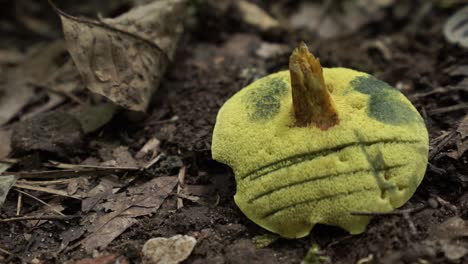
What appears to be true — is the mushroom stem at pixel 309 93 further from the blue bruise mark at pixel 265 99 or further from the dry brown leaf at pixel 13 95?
the dry brown leaf at pixel 13 95

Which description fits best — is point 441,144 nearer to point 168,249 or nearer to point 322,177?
point 322,177

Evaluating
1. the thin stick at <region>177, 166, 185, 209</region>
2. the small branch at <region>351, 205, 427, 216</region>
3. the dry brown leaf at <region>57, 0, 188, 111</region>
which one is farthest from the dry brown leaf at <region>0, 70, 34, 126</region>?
the small branch at <region>351, 205, 427, 216</region>

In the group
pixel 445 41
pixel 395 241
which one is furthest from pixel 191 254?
pixel 445 41

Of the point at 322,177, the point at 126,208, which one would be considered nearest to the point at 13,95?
the point at 126,208

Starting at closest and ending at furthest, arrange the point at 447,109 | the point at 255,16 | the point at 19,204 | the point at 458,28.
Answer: the point at 19,204 → the point at 447,109 → the point at 458,28 → the point at 255,16

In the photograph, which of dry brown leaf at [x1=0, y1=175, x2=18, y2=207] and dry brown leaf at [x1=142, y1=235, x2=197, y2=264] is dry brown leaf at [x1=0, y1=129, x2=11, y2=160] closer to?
dry brown leaf at [x1=0, y1=175, x2=18, y2=207]

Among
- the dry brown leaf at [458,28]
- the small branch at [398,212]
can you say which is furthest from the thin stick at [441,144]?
the dry brown leaf at [458,28]
